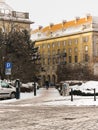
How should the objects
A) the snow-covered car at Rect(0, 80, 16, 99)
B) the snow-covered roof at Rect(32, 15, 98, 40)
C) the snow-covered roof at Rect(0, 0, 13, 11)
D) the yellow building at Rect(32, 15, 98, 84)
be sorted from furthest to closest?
the snow-covered roof at Rect(32, 15, 98, 40), the yellow building at Rect(32, 15, 98, 84), the snow-covered roof at Rect(0, 0, 13, 11), the snow-covered car at Rect(0, 80, 16, 99)

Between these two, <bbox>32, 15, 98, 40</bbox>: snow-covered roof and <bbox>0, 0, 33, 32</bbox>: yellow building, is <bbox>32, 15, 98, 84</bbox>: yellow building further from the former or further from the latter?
<bbox>0, 0, 33, 32</bbox>: yellow building

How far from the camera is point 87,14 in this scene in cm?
14450

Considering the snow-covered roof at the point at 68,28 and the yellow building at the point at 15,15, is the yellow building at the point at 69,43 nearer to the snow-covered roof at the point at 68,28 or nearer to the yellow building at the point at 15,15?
the snow-covered roof at the point at 68,28

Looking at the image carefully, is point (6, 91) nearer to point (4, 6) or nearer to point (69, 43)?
point (4, 6)

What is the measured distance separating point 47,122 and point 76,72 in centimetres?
9639

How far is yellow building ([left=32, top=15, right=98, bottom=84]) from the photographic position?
140m

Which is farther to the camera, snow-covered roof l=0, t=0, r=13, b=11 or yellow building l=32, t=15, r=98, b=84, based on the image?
yellow building l=32, t=15, r=98, b=84

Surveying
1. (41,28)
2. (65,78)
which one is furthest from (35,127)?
(41,28)

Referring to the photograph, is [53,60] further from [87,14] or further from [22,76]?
[22,76]

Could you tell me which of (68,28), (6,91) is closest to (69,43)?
(68,28)

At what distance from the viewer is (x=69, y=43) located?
485ft

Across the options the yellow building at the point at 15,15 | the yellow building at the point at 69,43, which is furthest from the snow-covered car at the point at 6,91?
the yellow building at the point at 69,43

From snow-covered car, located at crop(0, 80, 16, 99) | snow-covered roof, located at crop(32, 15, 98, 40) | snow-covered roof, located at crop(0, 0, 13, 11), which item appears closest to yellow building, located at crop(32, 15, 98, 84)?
snow-covered roof, located at crop(32, 15, 98, 40)

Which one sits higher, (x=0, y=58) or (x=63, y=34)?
(x=63, y=34)
